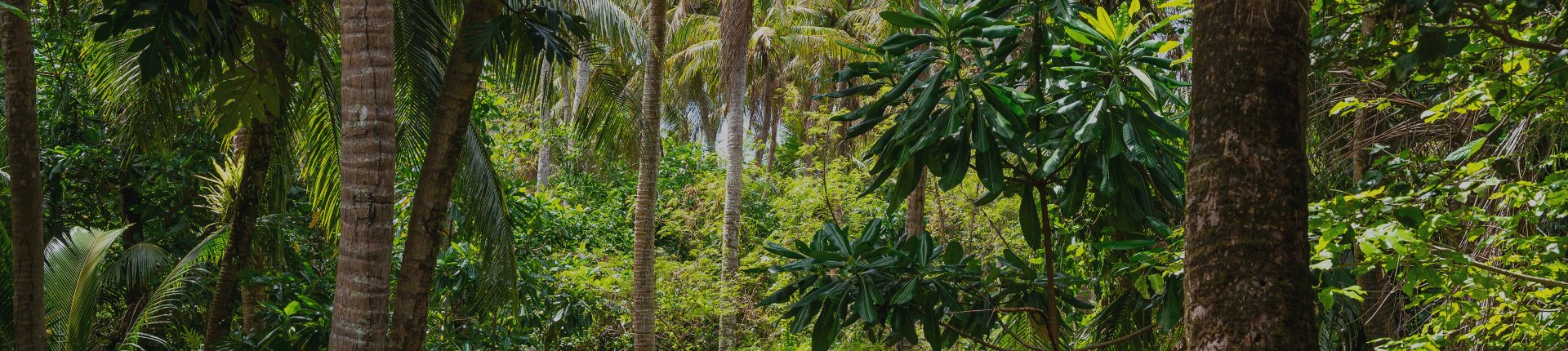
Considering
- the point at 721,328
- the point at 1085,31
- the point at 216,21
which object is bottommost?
the point at 721,328

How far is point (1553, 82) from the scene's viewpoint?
278cm

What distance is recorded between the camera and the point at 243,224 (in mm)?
7633

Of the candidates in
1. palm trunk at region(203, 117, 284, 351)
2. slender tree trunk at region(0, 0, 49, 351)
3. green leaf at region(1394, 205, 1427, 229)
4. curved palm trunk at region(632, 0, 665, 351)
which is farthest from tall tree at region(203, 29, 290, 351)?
green leaf at region(1394, 205, 1427, 229)

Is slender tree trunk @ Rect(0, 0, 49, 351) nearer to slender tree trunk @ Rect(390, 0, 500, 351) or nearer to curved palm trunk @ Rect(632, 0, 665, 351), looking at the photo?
slender tree trunk @ Rect(390, 0, 500, 351)

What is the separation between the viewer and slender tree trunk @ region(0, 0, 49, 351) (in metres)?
5.25

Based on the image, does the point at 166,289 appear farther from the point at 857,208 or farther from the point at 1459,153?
the point at 857,208

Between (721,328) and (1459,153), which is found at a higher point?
(1459,153)

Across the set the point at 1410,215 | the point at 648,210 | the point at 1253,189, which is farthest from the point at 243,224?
the point at 1410,215

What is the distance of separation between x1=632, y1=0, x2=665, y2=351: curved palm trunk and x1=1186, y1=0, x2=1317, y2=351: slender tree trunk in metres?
7.85

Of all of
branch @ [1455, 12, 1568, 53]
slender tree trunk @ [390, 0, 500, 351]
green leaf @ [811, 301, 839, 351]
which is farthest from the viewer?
slender tree trunk @ [390, 0, 500, 351]

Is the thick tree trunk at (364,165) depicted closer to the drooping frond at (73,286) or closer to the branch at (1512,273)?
the drooping frond at (73,286)

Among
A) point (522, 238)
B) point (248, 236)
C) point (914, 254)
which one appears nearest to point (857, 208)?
point (522, 238)

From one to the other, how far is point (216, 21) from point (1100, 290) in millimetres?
4954

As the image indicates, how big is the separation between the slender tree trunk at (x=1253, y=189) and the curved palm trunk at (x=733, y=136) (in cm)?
1055
